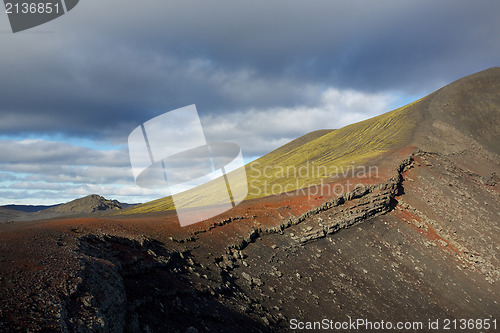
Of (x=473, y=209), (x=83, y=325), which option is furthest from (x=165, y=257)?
(x=473, y=209)

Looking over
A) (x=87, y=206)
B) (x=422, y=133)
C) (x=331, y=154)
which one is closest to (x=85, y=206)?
(x=87, y=206)

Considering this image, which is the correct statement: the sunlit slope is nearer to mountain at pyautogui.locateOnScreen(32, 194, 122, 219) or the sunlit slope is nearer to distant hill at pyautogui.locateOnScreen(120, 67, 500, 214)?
distant hill at pyautogui.locateOnScreen(120, 67, 500, 214)

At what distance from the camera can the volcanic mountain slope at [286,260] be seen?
12.9 metres

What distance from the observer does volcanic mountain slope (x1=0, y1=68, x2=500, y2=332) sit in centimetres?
1291

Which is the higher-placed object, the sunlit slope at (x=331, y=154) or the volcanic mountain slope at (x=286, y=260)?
the sunlit slope at (x=331, y=154)

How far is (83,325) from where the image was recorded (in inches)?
417

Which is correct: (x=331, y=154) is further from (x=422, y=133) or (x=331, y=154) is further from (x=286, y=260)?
(x=286, y=260)

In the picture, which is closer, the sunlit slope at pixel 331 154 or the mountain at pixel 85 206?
the sunlit slope at pixel 331 154

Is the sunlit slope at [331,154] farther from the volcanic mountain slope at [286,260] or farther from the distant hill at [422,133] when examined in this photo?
the volcanic mountain slope at [286,260]

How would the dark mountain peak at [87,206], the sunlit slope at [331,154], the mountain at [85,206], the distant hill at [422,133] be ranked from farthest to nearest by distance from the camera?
1. the dark mountain peak at [87,206]
2. the mountain at [85,206]
3. the sunlit slope at [331,154]
4. the distant hill at [422,133]

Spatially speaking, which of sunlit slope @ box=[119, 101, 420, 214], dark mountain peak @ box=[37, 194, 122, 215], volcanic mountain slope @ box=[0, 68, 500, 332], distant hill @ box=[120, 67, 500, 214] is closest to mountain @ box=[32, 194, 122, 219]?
dark mountain peak @ box=[37, 194, 122, 215]

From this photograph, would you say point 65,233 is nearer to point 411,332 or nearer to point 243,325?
point 243,325

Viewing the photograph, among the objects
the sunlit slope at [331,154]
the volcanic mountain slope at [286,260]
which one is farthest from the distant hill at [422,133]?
the volcanic mountain slope at [286,260]

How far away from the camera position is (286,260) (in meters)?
27.2
